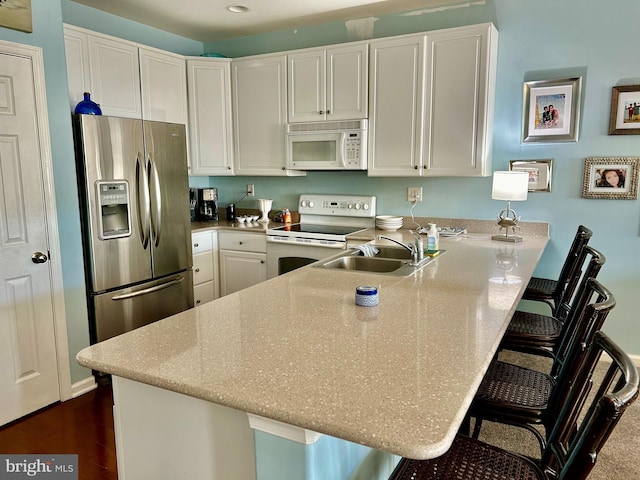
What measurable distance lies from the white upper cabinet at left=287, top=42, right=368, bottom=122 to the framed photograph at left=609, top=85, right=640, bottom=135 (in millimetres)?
1667

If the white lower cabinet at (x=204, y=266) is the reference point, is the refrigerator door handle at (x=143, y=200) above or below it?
above

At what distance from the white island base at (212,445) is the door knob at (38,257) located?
161 centimetres

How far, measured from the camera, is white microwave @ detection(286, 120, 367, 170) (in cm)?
359

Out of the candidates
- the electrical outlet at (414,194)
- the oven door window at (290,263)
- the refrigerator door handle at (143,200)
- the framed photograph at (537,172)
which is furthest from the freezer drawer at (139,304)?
the framed photograph at (537,172)

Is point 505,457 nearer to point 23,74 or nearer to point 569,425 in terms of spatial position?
point 569,425

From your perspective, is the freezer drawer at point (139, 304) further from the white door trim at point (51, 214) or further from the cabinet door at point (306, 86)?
the cabinet door at point (306, 86)

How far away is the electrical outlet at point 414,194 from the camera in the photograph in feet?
12.3

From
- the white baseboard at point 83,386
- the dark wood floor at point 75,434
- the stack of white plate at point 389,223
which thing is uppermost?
the stack of white plate at point 389,223

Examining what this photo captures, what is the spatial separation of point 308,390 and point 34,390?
2.35m

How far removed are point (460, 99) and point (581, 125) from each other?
832mm

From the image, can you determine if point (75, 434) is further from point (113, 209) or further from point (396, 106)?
point (396, 106)

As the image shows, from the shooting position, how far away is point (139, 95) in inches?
141

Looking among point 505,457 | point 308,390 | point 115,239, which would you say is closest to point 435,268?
point 505,457

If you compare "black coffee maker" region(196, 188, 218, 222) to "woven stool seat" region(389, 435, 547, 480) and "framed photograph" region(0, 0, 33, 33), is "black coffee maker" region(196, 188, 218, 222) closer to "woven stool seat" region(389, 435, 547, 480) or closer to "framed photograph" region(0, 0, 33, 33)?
"framed photograph" region(0, 0, 33, 33)
